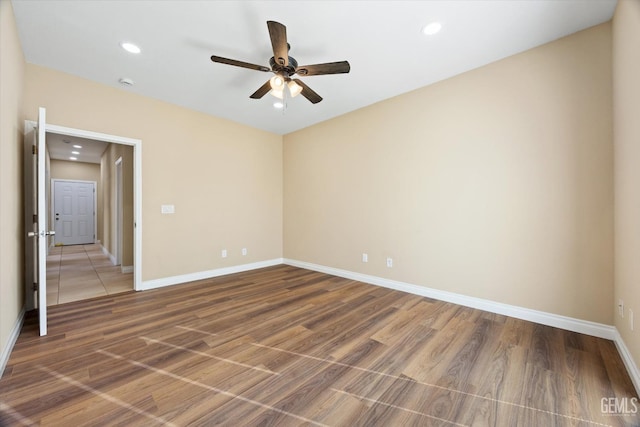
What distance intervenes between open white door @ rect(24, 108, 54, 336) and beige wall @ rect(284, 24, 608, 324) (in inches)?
142

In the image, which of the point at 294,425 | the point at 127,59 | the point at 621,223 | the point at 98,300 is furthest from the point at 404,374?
the point at 127,59

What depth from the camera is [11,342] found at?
81.1 inches

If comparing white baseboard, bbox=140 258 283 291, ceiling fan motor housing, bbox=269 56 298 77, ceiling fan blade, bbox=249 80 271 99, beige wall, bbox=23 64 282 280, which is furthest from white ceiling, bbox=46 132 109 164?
ceiling fan motor housing, bbox=269 56 298 77

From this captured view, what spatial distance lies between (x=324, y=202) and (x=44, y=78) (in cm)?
395

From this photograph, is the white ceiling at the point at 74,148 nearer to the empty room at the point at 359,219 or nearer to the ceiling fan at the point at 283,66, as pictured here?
the empty room at the point at 359,219

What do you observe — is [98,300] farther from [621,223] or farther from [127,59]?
[621,223]

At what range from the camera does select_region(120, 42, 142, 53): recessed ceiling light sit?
2479 millimetres

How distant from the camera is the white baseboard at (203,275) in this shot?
3686mm

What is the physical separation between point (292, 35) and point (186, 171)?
2.73m

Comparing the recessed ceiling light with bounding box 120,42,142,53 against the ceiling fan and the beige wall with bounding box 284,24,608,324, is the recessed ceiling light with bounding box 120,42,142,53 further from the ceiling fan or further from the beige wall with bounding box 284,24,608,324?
the beige wall with bounding box 284,24,608,324

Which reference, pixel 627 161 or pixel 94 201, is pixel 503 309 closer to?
pixel 627 161

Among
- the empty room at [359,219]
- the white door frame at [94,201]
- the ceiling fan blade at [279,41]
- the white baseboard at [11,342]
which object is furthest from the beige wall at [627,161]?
the white door frame at [94,201]

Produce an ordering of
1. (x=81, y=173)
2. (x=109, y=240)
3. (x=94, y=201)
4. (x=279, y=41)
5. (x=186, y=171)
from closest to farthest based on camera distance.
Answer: (x=279, y=41), (x=186, y=171), (x=109, y=240), (x=81, y=173), (x=94, y=201)

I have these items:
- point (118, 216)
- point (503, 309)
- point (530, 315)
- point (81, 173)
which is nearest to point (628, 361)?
point (530, 315)
